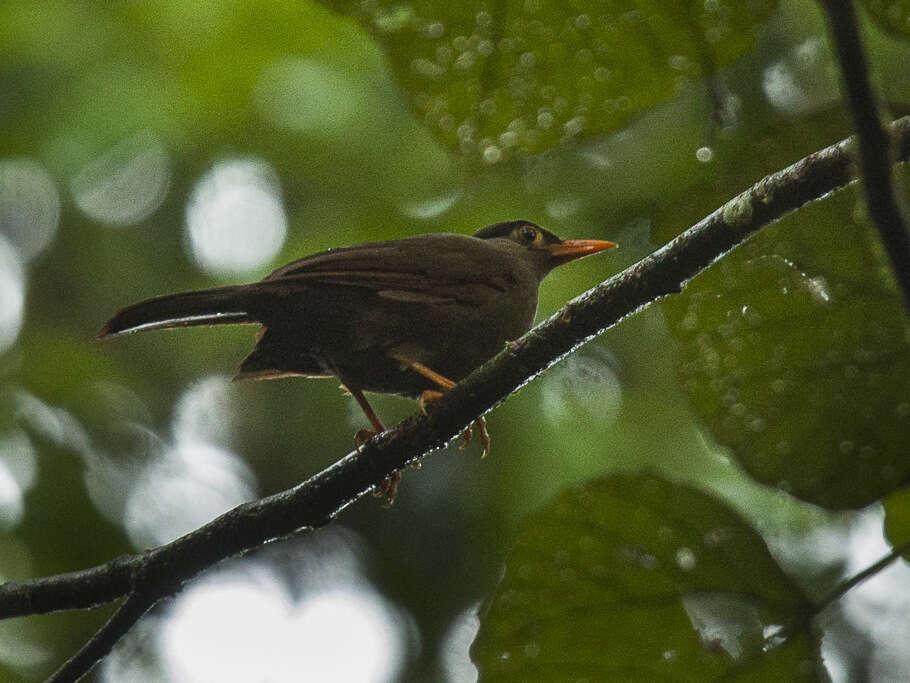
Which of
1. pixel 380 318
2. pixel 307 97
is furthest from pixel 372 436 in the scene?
pixel 307 97

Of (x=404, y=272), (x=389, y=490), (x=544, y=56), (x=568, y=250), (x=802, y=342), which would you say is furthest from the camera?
(x=568, y=250)

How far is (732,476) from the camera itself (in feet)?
16.9

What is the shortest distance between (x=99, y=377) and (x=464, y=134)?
4.84m

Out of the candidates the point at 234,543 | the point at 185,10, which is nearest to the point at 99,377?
the point at 185,10

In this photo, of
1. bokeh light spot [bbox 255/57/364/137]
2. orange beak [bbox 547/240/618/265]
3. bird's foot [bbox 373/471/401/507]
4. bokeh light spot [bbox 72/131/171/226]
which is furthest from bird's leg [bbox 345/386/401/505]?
bokeh light spot [bbox 72/131/171/226]

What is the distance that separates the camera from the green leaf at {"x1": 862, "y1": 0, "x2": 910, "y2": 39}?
69.9 inches

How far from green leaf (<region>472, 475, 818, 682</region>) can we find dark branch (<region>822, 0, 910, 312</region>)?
0.77m

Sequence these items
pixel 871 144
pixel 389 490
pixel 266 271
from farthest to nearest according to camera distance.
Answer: pixel 266 271
pixel 389 490
pixel 871 144

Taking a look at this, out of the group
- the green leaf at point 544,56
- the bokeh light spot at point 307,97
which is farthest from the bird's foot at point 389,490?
the bokeh light spot at point 307,97

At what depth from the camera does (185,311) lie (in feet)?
9.98

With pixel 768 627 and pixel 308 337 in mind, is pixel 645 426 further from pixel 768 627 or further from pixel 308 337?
pixel 768 627

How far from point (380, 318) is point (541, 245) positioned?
1.11 metres

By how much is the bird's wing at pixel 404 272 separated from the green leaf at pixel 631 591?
1.51m

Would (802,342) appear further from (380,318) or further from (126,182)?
(126,182)
